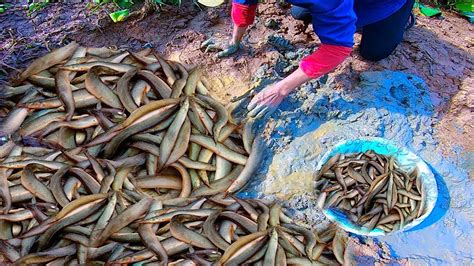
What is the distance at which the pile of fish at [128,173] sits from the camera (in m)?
2.38

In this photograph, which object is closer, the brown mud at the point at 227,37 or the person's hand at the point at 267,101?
the person's hand at the point at 267,101

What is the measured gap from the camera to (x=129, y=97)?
281 cm

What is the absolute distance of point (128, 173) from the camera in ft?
8.58

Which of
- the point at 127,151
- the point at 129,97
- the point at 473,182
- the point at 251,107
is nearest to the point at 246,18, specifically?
the point at 251,107

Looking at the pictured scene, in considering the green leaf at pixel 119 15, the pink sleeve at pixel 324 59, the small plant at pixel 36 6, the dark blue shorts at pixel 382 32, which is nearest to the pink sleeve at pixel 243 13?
the dark blue shorts at pixel 382 32

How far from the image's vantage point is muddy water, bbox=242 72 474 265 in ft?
8.17

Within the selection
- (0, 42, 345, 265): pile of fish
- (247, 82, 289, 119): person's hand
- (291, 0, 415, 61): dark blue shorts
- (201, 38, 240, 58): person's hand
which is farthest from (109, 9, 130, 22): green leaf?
(247, 82, 289, 119): person's hand

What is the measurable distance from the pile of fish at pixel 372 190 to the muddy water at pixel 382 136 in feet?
0.23

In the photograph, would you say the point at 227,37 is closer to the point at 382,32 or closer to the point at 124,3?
the point at 124,3

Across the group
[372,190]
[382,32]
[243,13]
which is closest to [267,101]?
[243,13]

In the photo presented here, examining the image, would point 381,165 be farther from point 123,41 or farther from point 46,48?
point 46,48

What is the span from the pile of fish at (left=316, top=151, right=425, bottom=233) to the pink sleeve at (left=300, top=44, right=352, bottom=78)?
0.42 meters

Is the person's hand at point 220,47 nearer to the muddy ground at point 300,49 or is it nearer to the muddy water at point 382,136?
the muddy ground at point 300,49

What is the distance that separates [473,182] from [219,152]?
4.08 feet
